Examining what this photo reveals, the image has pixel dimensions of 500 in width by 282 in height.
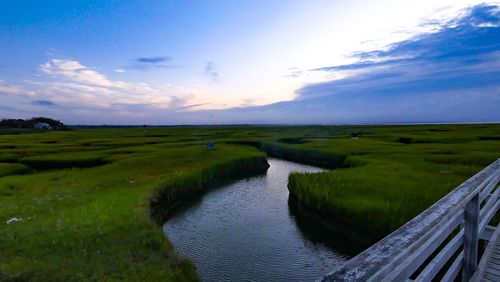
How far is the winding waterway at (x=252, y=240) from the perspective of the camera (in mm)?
12883

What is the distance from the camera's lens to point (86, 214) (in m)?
13.9

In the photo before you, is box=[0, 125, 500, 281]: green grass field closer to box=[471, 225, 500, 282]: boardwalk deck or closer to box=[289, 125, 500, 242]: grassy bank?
box=[289, 125, 500, 242]: grassy bank

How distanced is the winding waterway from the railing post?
27.5 ft

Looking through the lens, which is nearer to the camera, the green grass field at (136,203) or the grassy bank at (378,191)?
the green grass field at (136,203)

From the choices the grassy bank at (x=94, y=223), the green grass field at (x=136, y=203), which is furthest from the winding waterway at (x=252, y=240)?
the grassy bank at (x=94, y=223)

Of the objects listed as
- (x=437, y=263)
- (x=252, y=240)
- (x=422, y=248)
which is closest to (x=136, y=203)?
(x=252, y=240)

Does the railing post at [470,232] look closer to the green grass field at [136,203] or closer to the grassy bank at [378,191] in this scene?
the green grass field at [136,203]

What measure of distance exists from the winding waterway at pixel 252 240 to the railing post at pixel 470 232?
838cm

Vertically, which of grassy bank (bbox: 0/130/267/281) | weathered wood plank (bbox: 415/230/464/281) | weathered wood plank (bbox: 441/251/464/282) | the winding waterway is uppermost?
weathered wood plank (bbox: 415/230/464/281)

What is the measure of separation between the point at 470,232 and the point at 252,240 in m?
12.3

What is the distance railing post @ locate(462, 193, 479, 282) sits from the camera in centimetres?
461

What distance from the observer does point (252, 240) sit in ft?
52.0

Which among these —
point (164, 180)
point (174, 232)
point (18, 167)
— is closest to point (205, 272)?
point (174, 232)

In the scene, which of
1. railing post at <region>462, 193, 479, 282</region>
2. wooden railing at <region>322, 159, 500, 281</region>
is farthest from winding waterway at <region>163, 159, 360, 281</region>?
wooden railing at <region>322, 159, 500, 281</region>
